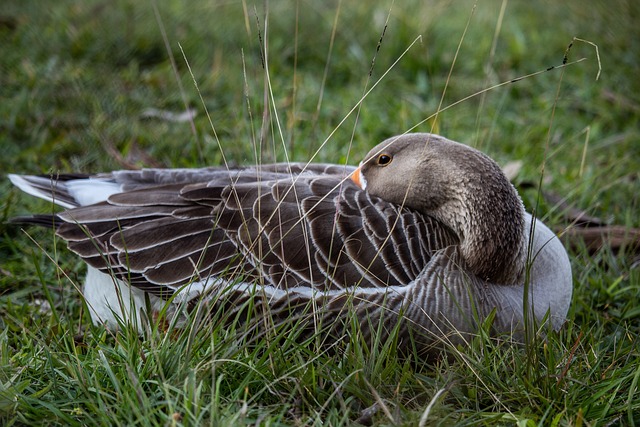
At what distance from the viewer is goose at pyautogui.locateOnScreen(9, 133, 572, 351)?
3.28 meters

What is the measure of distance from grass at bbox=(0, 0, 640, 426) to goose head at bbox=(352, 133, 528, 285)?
408 millimetres

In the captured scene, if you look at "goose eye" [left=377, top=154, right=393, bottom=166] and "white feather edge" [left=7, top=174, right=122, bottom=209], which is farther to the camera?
"white feather edge" [left=7, top=174, right=122, bottom=209]

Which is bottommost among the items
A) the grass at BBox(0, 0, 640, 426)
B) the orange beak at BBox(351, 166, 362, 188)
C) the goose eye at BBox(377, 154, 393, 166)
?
the grass at BBox(0, 0, 640, 426)

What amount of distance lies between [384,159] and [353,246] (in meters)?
0.60

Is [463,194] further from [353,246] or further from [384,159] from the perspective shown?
[353,246]

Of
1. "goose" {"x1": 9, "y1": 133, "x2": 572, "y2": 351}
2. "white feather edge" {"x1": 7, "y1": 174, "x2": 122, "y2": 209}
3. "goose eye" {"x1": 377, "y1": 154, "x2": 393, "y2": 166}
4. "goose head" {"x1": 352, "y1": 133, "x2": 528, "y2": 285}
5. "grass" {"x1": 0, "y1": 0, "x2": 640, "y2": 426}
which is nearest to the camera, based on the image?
"grass" {"x1": 0, "y1": 0, "x2": 640, "y2": 426}

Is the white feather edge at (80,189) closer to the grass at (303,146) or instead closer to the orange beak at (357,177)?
the grass at (303,146)

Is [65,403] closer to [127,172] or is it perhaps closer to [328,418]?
[328,418]

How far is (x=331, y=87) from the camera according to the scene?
6508 mm

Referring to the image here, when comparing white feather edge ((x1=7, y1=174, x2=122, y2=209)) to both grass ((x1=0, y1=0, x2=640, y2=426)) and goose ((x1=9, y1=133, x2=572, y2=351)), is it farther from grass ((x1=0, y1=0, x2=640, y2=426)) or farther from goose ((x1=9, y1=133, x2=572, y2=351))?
grass ((x1=0, y1=0, x2=640, y2=426))

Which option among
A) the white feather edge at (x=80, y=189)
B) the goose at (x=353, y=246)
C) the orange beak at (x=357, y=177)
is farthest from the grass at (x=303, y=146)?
the orange beak at (x=357, y=177)

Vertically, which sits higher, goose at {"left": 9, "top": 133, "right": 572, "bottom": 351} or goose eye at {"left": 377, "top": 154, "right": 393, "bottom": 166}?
goose eye at {"left": 377, "top": 154, "right": 393, "bottom": 166}

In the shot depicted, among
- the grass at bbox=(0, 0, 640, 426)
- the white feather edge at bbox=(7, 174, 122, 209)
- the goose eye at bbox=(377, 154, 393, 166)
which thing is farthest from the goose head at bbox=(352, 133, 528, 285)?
the white feather edge at bbox=(7, 174, 122, 209)

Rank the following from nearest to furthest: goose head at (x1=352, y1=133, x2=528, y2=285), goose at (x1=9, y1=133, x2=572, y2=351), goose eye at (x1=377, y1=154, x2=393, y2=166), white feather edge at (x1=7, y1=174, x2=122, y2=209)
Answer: goose at (x1=9, y1=133, x2=572, y2=351) < goose head at (x1=352, y1=133, x2=528, y2=285) < goose eye at (x1=377, y1=154, x2=393, y2=166) < white feather edge at (x1=7, y1=174, x2=122, y2=209)
